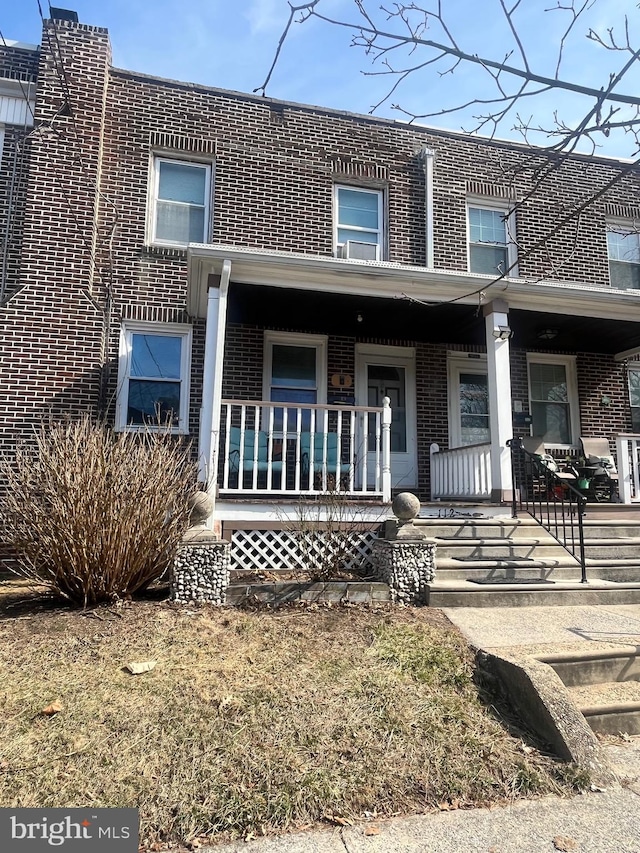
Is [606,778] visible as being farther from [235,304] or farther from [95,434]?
[235,304]

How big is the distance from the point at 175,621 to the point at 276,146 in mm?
8075

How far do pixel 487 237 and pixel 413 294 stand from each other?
3952 mm

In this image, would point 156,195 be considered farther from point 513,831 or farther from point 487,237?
point 513,831

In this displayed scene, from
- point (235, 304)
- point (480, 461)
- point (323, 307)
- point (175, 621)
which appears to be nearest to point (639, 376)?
point (480, 461)

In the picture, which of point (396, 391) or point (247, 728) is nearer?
point (247, 728)

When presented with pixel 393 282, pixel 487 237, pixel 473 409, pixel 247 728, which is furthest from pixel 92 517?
pixel 487 237

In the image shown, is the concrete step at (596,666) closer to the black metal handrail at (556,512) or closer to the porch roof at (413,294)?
the black metal handrail at (556,512)

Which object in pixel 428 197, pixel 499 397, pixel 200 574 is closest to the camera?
pixel 200 574

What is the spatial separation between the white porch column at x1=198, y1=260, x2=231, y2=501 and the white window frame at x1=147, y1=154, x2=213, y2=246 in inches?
102

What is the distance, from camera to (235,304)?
26.0 ft

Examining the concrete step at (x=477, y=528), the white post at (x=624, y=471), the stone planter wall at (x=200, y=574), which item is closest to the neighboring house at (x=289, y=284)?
the concrete step at (x=477, y=528)

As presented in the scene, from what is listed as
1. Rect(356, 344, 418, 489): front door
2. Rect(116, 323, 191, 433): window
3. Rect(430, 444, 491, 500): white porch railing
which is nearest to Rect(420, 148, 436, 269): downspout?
Rect(356, 344, 418, 489): front door

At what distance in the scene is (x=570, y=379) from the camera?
33.1 feet

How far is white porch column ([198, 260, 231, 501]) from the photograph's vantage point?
6.13 m
